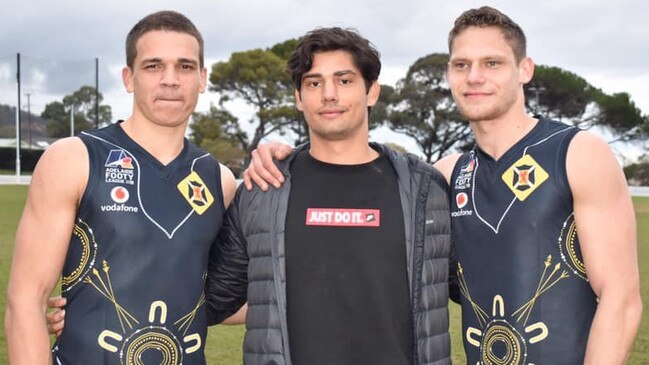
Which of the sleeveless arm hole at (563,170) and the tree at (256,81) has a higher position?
the tree at (256,81)

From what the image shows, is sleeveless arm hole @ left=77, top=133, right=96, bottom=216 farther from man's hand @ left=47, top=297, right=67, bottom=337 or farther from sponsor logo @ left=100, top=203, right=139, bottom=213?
man's hand @ left=47, top=297, right=67, bottom=337

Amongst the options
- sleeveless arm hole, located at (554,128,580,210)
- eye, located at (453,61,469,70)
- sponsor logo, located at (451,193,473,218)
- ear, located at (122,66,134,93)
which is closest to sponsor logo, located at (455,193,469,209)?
sponsor logo, located at (451,193,473,218)

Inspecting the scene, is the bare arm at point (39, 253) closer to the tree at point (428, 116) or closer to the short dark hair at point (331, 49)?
the short dark hair at point (331, 49)

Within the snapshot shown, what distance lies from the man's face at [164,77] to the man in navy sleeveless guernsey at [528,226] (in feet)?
1.61

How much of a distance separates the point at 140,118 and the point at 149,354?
3.78ft

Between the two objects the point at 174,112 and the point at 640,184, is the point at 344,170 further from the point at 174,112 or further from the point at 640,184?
the point at 640,184

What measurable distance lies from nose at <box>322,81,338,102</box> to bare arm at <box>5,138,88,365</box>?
3.95ft

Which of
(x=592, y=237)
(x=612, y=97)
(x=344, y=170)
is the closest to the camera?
(x=592, y=237)

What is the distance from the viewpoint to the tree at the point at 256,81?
5591cm

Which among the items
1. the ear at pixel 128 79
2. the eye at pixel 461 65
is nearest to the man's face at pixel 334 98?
the eye at pixel 461 65

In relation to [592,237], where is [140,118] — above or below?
above

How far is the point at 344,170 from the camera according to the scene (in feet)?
13.5

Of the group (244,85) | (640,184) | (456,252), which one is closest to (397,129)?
(244,85)

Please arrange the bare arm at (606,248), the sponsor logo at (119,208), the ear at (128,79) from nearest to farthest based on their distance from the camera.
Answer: the bare arm at (606,248) < the sponsor logo at (119,208) < the ear at (128,79)
